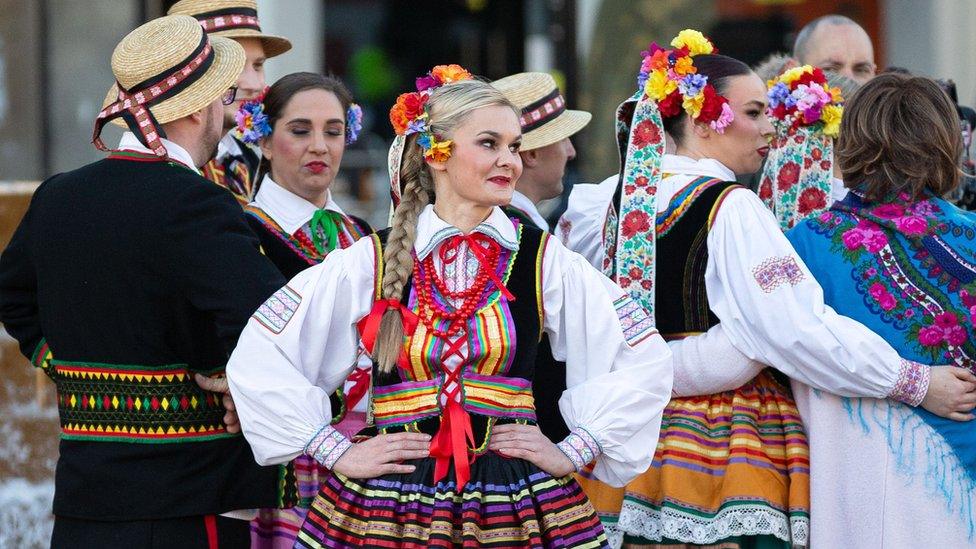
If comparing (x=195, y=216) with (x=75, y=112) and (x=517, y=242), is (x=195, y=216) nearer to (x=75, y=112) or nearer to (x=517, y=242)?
(x=517, y=242)

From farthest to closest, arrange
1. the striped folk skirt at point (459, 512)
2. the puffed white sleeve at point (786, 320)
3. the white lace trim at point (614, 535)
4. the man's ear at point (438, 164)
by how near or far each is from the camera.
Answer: the white lace trim at point (614, 535) → the puffed white sleeve at point (786, 320) → the man's ear at point (438, 164) → the striped folk skirt at point (459, 512)

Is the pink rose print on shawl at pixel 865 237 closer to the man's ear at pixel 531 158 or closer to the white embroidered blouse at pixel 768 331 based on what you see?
the white embroidered blouse at pixel 768 331

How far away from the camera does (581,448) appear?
292 centimetres

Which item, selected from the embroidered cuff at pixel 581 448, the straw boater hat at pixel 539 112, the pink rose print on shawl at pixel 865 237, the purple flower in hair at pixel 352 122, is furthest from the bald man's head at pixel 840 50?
the embroidered cuff at pixel 581 448

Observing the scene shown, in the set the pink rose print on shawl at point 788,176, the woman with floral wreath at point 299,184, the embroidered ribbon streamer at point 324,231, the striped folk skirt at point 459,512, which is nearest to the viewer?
the striped folk skirt at point 459,512

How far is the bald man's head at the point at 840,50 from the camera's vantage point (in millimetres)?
5023

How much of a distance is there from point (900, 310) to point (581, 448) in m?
0.98

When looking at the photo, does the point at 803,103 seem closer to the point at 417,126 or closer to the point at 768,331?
the point at 768,331

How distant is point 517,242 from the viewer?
302cm

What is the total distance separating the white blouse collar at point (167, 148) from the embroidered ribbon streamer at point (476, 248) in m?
0.66

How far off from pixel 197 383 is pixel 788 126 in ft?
6.06

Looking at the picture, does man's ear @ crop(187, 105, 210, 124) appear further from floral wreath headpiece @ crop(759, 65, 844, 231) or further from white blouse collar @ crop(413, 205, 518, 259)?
floral wreath headpiece @ crop(759, 65, 844, 231)

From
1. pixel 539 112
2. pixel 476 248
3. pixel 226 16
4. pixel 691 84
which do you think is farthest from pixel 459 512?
pixel 226 16

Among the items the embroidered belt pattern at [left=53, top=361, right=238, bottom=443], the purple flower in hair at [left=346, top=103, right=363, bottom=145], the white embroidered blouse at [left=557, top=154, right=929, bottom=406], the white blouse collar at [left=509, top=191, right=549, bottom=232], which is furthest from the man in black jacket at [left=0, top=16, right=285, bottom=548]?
the white blouse collar at [left=509, top=191, right=549, bottom=232]
